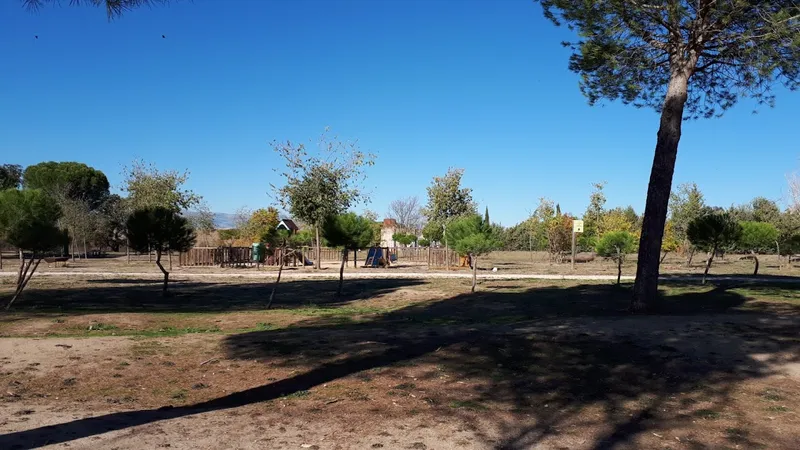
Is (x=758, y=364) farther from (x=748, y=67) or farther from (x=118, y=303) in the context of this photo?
(x=118, y=303)

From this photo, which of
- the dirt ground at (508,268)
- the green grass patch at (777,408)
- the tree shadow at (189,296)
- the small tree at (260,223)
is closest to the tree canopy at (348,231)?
the tree shadow at (189,296)

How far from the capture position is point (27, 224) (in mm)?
19125

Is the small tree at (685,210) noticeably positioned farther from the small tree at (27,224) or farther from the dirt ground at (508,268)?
the small tree at (27,224)

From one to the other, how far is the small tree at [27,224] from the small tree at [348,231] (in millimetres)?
9600

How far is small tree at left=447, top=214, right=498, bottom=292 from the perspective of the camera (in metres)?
23.3

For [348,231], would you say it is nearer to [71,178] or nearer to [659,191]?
[659,191]

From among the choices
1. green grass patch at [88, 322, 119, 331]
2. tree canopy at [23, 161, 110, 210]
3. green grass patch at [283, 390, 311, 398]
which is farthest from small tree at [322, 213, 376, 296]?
tree canopy at [23, 161, 110, 210]

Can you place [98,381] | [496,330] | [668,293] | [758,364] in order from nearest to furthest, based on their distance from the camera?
[98,381], [758,364], [496,330], [668,293]

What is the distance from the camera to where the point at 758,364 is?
888cm

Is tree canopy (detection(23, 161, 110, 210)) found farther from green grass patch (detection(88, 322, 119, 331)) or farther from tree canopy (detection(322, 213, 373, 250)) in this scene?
green grass patch (detection(88, 322, 119, 331))

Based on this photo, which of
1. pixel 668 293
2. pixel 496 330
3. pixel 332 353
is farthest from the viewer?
pixel 668 293

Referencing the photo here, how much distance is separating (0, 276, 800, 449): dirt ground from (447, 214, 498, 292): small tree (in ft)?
28.3

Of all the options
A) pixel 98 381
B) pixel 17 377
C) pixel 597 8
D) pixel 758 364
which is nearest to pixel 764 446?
pixel 758 364

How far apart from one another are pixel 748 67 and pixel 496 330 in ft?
31.5
